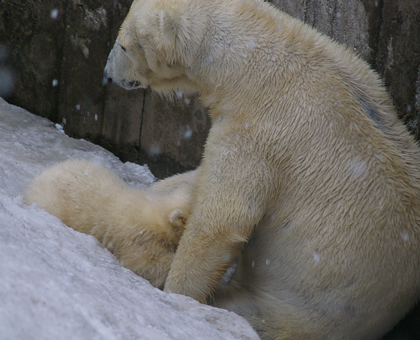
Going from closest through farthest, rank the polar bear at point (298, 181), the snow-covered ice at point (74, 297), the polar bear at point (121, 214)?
the snow-covered ice at point (74, 297), the polar bear at point (298, 181), the polar bear at point (121, 214)

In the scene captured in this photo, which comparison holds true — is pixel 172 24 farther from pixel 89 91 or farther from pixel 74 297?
pixel 89 91

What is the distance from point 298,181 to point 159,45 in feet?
3.60

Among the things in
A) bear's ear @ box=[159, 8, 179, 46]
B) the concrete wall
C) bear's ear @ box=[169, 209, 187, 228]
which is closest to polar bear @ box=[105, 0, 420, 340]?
bear's ear @ box=[159, 8, 179, 46]

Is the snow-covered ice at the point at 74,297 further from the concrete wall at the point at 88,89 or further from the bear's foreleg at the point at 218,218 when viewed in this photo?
Answer: the concrete wall at the point at 88,89

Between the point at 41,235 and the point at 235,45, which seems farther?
the point at 235,45

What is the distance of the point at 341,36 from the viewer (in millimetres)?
3350

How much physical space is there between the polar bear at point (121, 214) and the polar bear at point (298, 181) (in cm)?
20

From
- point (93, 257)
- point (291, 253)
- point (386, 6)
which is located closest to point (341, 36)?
point (386, 6)

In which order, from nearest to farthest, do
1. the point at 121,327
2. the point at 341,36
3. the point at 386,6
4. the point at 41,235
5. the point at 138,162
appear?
the point at 121,327, the point at 41,235, the point at 386,6, the point at 341,36, the point at 138,162

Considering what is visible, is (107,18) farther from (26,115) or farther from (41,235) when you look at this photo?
(41,235)

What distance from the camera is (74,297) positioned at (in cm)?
163

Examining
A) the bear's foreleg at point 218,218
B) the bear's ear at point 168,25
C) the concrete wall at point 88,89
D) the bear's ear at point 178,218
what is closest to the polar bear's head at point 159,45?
the bear's ear at point 168,25

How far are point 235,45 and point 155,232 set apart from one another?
116cm

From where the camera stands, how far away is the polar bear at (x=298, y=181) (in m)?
2.67
